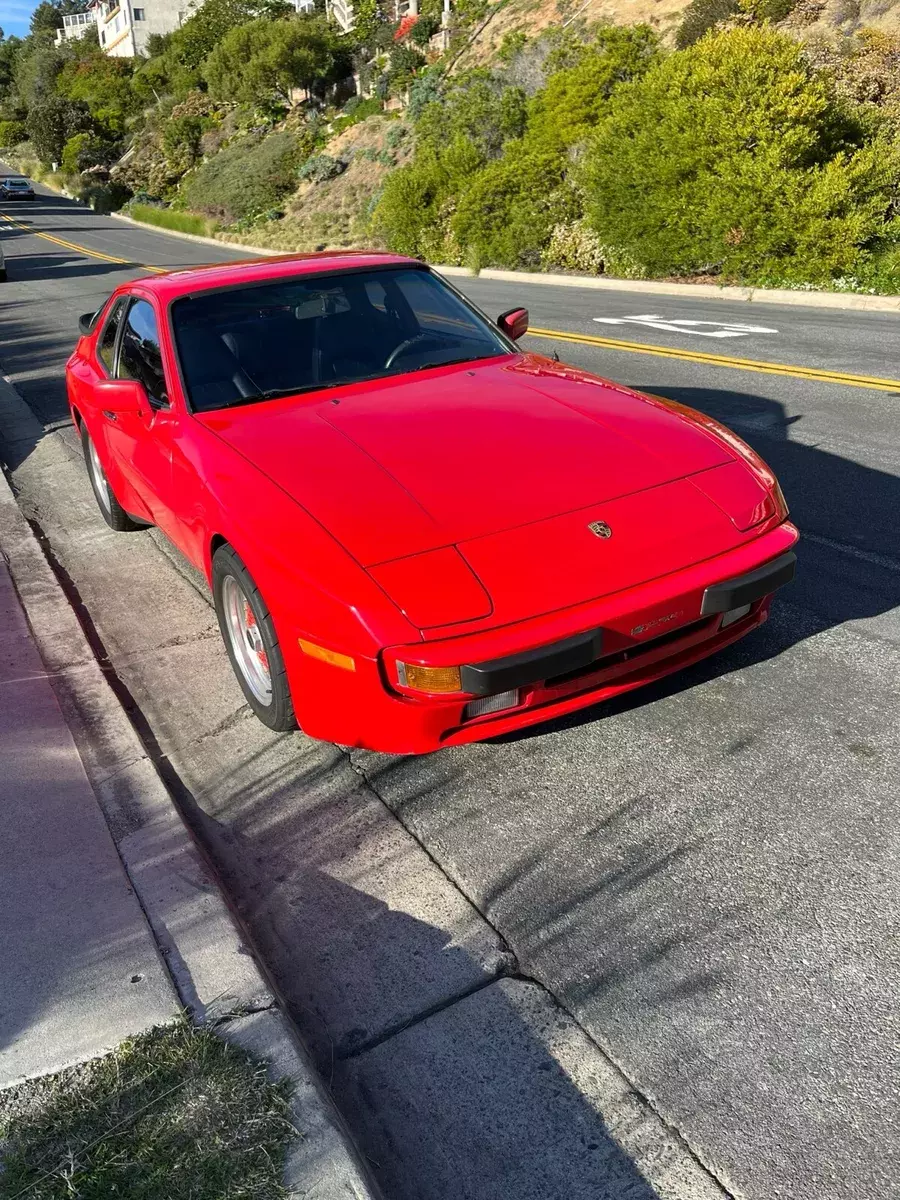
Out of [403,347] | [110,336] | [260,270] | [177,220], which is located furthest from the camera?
[177,220]

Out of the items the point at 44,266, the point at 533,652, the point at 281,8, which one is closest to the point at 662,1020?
the point at 533,652

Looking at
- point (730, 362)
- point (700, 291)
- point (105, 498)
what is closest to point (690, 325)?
point (730, 362)

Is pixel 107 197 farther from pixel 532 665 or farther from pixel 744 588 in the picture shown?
pixel 532 665

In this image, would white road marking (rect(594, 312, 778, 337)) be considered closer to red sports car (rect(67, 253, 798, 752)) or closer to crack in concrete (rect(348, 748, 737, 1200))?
red sports car (rect(67, 253, 798, 752))

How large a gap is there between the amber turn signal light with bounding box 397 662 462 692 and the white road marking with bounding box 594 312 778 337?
9.96 metres

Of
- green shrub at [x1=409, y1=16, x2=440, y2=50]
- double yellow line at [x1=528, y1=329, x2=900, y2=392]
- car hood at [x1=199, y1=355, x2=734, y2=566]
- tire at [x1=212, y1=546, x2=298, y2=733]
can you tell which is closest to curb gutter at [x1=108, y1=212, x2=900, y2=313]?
double yellow line at [x1=528, y1=329, x2=900, y2=392]

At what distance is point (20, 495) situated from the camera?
738cm

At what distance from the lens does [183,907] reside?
9.29 feet

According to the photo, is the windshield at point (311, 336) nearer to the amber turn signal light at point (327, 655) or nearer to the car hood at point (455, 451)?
the car hood at point (455, 451)

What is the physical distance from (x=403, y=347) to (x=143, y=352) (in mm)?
1290

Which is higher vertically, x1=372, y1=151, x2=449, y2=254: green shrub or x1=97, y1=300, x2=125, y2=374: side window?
x1=97, y1=300, x2=125, y2=374: side window

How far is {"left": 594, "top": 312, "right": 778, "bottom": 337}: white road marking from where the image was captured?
12094 millimetres

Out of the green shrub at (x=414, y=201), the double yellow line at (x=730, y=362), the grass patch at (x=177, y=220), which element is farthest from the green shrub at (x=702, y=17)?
the grass patch at (x=177, y=220)

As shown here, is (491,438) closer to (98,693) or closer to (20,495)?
(98,693)
